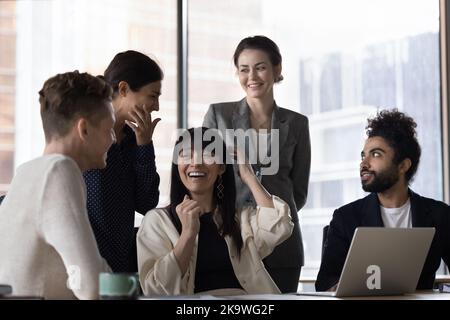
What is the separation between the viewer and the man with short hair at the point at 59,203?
1716mm

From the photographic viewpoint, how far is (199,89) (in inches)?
191

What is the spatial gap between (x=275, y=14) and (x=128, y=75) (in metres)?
2.38

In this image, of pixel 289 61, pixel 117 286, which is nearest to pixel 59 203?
pixel 117 286

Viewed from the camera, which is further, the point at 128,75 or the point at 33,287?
the point at 128,75

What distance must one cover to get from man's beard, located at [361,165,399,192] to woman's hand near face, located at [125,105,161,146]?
0.89 meters

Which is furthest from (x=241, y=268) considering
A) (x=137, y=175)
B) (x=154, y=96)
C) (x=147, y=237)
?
(x=154, y=96)

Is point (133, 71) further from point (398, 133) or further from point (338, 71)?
point (338, 71)

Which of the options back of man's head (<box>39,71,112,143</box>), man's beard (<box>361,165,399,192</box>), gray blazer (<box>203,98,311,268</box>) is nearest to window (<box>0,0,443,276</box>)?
gray blazer (<box>203,98,311,268</box>)

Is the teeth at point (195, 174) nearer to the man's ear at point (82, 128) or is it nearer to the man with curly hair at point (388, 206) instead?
the man with curly hair at point (388, 206)

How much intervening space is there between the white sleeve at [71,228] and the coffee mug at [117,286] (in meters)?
0.10

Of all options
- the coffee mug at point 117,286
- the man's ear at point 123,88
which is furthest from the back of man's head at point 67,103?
the man's ear at point 123,88

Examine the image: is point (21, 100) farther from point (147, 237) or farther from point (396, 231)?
point (396, 231)

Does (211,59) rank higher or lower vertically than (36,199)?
higher

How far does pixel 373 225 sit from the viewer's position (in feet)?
10.1
